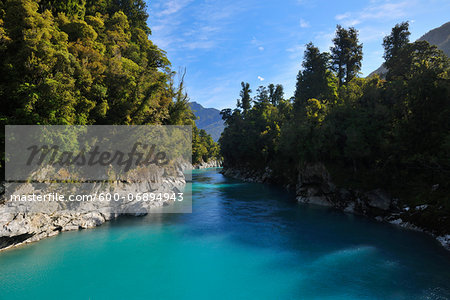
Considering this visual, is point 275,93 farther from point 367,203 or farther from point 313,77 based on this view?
point 367,203

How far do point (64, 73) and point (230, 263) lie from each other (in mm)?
16872

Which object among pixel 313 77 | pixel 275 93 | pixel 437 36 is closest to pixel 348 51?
pixel 313 77

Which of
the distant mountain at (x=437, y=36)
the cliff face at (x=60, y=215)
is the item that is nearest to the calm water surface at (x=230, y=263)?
the cliff face at (x=60, y=215)

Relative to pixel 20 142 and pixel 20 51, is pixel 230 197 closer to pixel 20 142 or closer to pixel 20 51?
pixel 20 142

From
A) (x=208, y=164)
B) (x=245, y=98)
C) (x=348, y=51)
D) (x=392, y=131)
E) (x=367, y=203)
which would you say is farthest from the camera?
(x=208, y=164)

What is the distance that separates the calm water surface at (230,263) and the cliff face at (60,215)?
34.1 inches

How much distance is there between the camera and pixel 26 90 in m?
14.6

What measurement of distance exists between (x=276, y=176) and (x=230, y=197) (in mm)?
17107

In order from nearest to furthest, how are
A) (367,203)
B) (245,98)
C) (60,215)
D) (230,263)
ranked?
(230,263), (60,215), (367,203), (245,98)

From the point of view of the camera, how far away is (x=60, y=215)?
56.2 feet

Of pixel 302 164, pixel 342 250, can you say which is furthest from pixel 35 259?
pixel 302 164

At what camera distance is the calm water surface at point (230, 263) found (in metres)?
10.8

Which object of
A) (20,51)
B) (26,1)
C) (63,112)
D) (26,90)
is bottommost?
(63,112)

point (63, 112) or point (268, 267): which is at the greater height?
point (63, 112)
